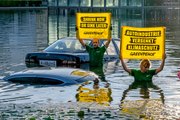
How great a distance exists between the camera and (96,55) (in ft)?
64.0

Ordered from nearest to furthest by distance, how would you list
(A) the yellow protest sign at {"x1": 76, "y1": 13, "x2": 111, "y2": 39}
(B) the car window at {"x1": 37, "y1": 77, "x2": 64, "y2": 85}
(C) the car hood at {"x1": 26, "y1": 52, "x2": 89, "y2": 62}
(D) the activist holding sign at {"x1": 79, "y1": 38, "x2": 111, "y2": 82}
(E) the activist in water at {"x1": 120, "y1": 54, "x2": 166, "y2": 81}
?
(B) the car window at {"x1": 37, "y1": 77, "x2": 64, "y2": 85} < (E) the activist in water at {"x1": 120, "y1": 54, "x2": 166, "y2": 81} < (C) the car hood at {"x1": 26, "y1": 52, "x2": 89, "y2": 62} < (D) the activist holding sign at {"x1": 79, "y1": 38, "x2": 111, "y2": 82} < (A) the yellow protest sign at {"x1": 76, "y1": 13, "x2": 111, "y2": 39}

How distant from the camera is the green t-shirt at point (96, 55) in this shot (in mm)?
19188

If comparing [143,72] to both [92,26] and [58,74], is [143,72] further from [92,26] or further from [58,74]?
[92,26]

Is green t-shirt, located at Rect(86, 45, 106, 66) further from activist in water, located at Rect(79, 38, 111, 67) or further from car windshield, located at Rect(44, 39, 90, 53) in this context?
car windshield, located at Rect(44, 39, 90, 53)

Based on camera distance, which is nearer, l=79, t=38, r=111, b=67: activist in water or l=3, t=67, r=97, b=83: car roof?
l=3, t=67, r=97, b=83: car roof

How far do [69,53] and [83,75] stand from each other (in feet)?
15.1

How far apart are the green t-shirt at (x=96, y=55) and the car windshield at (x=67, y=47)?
45.4 inches

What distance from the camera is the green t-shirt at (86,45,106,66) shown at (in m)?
19.2

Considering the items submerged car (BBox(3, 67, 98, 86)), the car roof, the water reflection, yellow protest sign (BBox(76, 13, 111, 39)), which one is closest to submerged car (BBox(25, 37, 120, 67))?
yellow protest sign (BBox(76, 13, 111, 39))

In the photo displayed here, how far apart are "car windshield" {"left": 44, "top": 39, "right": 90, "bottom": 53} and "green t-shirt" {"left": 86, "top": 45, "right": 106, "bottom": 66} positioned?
1153 mm

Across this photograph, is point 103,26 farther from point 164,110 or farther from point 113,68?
point 164,110

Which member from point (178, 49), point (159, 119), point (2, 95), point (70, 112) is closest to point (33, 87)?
point (2, 95)

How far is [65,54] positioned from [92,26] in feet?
7.18

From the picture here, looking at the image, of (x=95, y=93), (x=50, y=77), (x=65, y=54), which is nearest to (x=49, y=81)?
(x=50, y=77)
